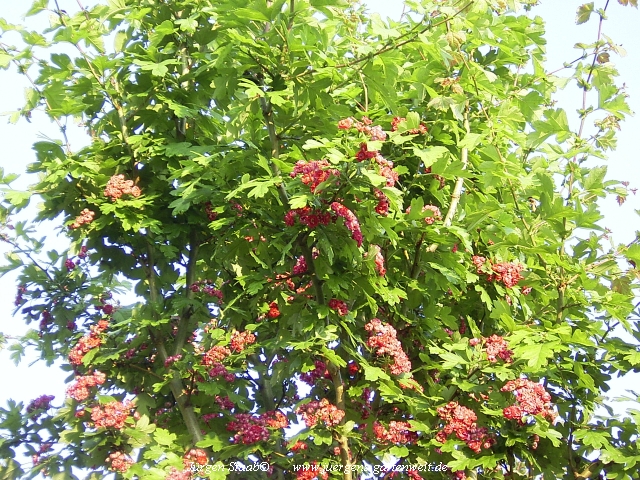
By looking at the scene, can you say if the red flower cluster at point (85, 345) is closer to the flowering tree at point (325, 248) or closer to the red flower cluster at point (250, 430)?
the flowering tree at point (325, 248)

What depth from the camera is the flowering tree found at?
178 inches

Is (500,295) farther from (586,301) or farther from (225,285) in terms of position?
(225,285)

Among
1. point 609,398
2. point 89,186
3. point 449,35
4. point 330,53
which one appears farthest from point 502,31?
point 89,186

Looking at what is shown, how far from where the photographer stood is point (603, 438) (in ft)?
16.6

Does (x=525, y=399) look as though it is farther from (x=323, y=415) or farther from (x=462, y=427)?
(x=323, y=415)

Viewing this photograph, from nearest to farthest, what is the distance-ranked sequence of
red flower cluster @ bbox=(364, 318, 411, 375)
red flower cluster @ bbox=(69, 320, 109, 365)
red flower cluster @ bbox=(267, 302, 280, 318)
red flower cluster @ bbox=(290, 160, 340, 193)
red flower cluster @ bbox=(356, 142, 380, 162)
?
red flower cluster @ bbox=(356, 142, 380, 162), red flower cluster @ bbox=(290, 160, 340, 193), red flower cluster @ bbox=(364, 318, 411, 375), red flower cluster @ bbox=(267, 302, 280, 318), red flower cluster @ bbox=(69, 320, 109, 365)

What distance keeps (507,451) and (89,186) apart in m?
3.84

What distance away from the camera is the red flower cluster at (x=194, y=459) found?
17.0ft

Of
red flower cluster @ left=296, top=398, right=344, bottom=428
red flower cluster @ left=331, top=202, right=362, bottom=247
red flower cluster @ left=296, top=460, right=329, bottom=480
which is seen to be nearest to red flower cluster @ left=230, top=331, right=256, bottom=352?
red flower cluster @ left=296, top=398, right=344, bottom=428

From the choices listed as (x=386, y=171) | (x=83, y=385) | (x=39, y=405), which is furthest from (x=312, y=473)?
(x=39, y=405)

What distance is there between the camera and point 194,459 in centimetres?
525

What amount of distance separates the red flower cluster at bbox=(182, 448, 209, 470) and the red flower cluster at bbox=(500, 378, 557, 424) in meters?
2.18

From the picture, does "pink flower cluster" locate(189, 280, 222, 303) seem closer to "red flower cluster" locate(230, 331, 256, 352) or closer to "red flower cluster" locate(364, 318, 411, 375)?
"red flower cluster" locate(230, 331, 256, 352)

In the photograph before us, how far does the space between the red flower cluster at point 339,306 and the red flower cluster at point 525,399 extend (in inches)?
46.4
